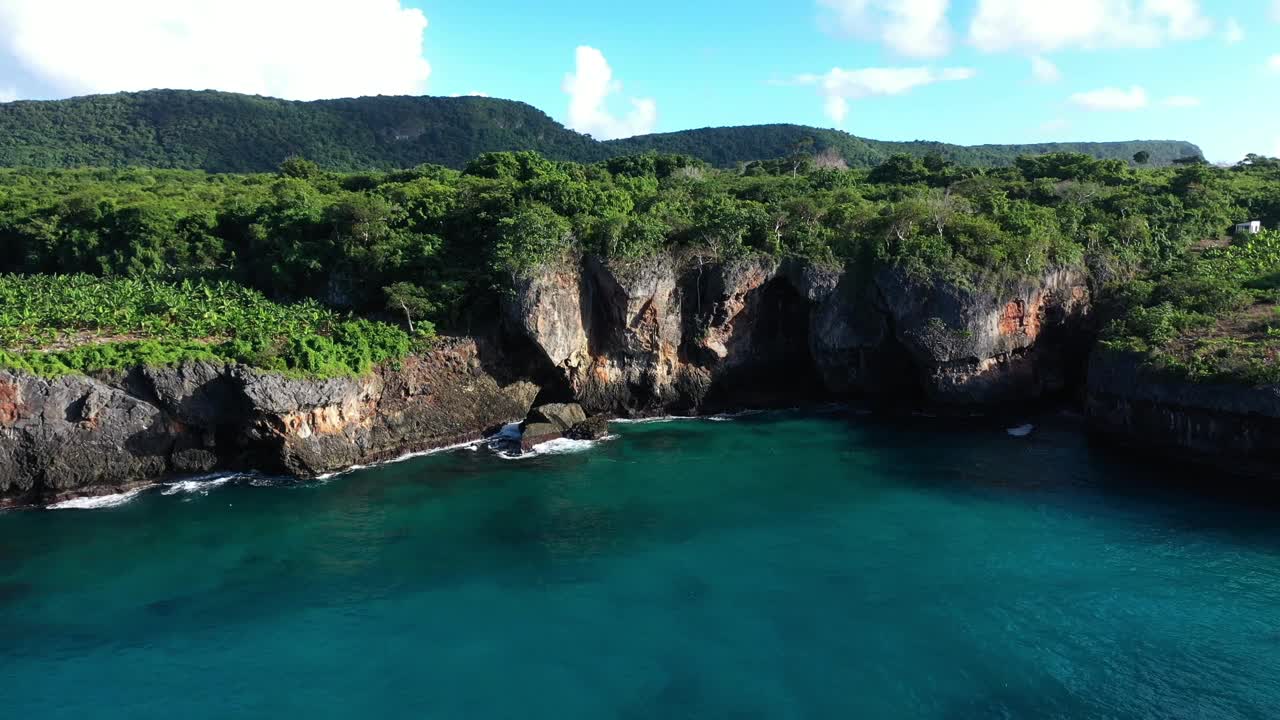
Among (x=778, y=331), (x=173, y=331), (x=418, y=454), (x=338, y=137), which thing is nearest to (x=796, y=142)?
(x=338, y=137)

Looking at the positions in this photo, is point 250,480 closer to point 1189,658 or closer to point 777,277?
point 777,277

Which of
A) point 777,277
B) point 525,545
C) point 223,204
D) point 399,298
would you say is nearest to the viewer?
point 525,545

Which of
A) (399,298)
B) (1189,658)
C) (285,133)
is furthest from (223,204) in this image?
(285,133)

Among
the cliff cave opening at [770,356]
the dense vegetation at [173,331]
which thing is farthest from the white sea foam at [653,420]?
the dense vegetation at [173,331]

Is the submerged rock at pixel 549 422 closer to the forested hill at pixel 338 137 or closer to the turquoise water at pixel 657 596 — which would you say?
the turquoise water at pixel 657 596

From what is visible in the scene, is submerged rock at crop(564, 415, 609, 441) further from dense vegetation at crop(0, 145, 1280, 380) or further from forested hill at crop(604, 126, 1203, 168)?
forested hill at crop(604, 126, 1203, 168)

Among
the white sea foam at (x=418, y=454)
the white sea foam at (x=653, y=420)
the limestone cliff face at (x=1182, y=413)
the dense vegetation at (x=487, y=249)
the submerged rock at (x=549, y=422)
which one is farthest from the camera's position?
the white sea foam at (x=653, y=420)
